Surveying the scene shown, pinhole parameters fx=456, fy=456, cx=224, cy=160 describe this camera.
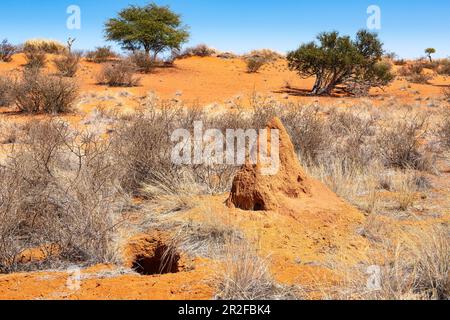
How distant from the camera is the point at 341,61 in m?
18.2

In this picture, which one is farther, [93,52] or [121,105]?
[93,52]

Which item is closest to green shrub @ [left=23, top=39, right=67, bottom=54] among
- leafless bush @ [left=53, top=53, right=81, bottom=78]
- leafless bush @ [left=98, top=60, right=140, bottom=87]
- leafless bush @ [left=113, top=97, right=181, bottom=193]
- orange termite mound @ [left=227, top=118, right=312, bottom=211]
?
leafless bush @ [left=53, top=53, right=81, bottom=78]

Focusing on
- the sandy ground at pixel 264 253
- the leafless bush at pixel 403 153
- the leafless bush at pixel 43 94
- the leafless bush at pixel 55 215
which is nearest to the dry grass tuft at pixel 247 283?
the sandy ground at pixel 264 253

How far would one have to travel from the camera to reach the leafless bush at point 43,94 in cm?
1167

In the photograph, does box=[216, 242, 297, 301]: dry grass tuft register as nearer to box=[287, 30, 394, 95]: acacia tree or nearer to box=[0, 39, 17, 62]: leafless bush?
box=[287, 30, 394, 95]: acacia tree

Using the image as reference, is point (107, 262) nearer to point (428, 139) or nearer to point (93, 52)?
point (428, 139)

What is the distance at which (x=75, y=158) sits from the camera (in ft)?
21.3

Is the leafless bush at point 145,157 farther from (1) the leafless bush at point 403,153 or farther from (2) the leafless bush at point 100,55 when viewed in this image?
(2) the leafless bush at point 100,55

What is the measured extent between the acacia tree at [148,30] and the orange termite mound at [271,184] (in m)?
24.8

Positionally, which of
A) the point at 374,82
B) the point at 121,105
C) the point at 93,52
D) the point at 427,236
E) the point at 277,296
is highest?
the point at 93,52

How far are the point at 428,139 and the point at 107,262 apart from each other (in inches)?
318

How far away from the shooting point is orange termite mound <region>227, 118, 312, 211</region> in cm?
458
